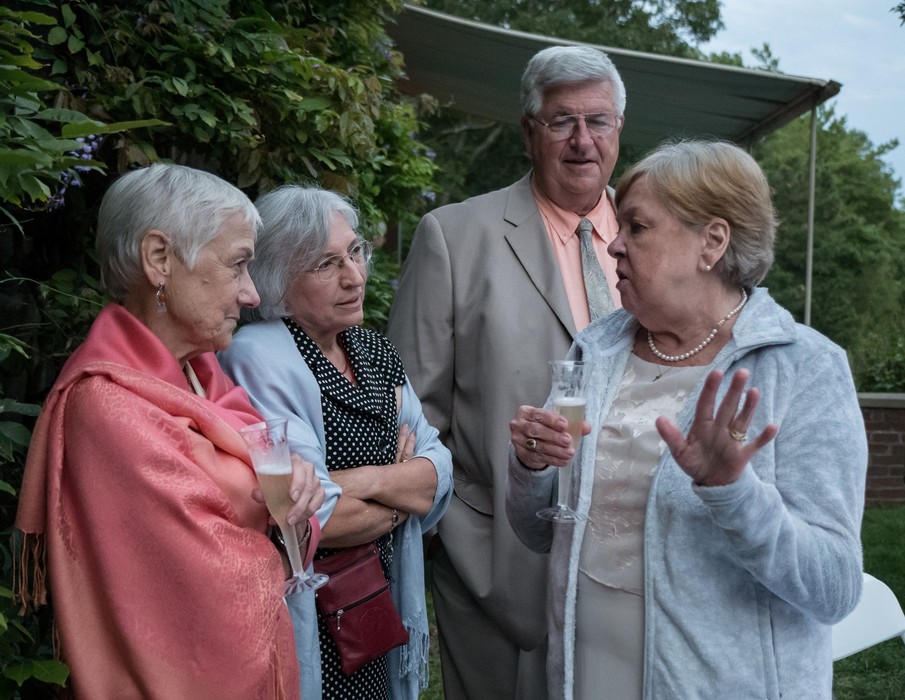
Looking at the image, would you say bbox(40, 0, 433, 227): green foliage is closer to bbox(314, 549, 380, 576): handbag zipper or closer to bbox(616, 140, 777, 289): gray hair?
bbox(314, 549, 380, 576): handbag zipper

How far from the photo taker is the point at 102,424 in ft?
6.32

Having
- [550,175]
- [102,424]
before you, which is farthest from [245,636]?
[550,175]

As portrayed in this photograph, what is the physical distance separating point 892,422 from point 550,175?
25.2ft

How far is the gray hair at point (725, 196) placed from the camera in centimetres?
215

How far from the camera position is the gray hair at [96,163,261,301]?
2137 mm

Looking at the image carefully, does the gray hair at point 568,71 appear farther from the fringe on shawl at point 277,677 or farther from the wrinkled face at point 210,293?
the fringe on shawl at point 277,677

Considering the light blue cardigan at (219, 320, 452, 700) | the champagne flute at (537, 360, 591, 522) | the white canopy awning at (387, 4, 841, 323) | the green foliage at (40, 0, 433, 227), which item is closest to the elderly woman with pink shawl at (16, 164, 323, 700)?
the light blue cardigan at (219, 320, 452, 700)

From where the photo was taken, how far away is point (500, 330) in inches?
120

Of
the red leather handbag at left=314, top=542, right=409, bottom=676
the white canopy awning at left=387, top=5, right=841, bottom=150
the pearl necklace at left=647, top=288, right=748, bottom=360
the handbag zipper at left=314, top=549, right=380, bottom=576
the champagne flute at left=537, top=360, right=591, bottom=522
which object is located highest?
the white canopy awning at left=387, top=5, right=841, bottom=150

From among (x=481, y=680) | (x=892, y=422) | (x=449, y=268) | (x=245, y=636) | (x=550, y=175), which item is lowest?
(x=892, y=422)

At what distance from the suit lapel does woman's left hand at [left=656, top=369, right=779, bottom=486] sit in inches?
51.1

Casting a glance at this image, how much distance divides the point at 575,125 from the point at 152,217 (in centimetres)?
154

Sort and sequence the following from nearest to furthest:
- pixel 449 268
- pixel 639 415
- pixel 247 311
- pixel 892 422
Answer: pixel 639 415 → pixel 247 311 → pixel 449 268 → pixel 892 422

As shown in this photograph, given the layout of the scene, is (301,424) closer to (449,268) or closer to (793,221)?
(449,268)
